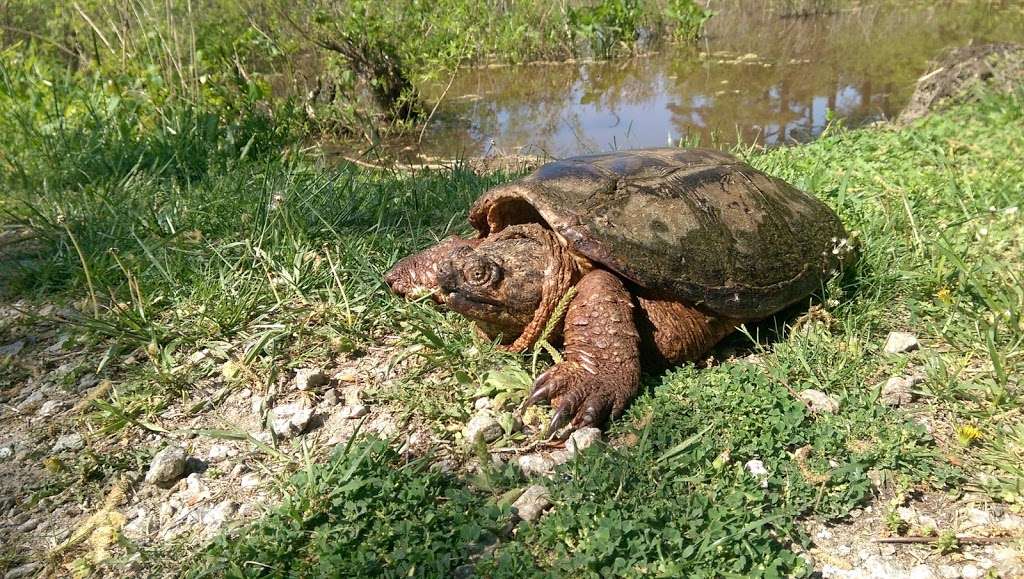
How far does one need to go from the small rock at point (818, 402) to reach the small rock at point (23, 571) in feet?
7.37

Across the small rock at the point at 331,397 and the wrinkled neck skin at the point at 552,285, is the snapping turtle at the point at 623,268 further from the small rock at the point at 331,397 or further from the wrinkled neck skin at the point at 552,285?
the small rock at the point at 331,397

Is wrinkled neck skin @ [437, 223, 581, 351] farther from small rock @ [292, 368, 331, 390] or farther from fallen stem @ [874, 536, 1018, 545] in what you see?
fallen stem @ [874, 536, 1018, 545]

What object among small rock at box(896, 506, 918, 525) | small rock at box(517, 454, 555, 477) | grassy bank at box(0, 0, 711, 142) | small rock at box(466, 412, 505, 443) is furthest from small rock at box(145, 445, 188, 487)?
→ grassy bank at box(0, 0, 711, 142)

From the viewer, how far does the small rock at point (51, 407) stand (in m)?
2.21

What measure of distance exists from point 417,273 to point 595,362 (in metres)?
0.90

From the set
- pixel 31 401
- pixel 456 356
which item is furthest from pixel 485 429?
pixel 31 401

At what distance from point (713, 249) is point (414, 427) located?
47.2 inches

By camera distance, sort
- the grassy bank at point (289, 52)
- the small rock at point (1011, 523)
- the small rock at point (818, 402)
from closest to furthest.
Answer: the small rock at point (1011, 523), the small rock at point (818, 402), the grassy bank at point (289, 52)

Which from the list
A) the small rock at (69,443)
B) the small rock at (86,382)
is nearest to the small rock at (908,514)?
the small rock at (69,443)

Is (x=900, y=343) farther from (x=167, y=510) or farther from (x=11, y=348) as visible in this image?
(x=11, y=348)

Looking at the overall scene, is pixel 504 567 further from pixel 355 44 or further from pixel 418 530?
pixel 355 44

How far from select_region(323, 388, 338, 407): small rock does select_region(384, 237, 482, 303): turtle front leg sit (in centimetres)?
52

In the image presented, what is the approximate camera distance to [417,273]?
8.60 ft

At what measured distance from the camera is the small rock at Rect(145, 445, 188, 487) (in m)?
1.89
